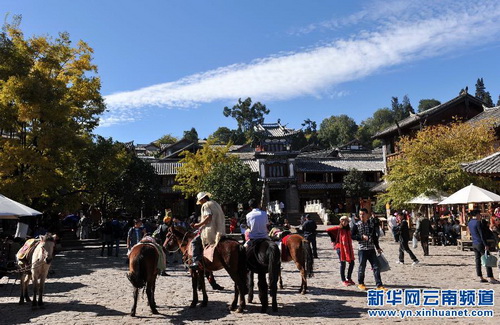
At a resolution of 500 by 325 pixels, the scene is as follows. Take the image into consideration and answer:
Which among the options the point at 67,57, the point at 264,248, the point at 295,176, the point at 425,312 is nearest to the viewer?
the point at 425,312

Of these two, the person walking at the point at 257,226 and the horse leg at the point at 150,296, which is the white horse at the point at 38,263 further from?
the person walking at the point at 257,226

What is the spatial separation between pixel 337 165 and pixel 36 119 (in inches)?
1616

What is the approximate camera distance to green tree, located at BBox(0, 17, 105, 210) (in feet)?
54.0

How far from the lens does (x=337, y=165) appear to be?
173 ft

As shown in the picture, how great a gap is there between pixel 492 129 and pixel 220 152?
26793 millimetres

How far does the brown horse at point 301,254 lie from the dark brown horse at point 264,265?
1.55m

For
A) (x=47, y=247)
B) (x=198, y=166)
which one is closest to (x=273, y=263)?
(x=47, y=247)

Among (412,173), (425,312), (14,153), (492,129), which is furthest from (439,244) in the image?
(14,153)

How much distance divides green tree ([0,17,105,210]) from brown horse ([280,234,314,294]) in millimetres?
12237

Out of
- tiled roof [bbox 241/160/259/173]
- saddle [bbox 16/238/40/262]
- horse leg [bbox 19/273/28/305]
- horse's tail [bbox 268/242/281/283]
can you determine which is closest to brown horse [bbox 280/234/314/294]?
horse's tail [bbox 268/242/281/283]

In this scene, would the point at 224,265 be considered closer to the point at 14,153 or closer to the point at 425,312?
the point at 425,312

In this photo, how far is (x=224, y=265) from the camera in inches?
315

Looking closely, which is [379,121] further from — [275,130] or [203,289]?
[203,289]

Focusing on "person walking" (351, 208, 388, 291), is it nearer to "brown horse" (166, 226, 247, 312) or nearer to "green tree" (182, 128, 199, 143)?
"brown horse" (166, 226, 247, 312)
